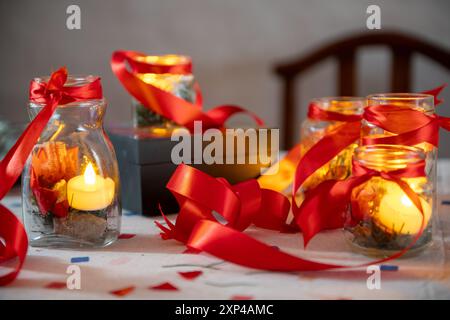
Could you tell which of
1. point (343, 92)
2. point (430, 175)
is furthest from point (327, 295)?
point (343, 92)

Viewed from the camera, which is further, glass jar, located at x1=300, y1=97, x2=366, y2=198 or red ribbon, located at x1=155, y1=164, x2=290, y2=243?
glass jar, located at x1=300, y1=97, x2=366, y2=198

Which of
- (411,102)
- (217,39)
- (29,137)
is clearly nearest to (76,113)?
(29,137)

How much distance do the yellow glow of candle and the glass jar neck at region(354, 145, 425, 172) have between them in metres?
0.02

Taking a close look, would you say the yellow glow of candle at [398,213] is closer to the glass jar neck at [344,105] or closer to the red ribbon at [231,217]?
the red ribbon at [231,217]

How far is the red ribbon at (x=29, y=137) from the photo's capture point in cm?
72

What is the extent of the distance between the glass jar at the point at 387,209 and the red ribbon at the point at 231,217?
0.01m

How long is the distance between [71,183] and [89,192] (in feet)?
0.08

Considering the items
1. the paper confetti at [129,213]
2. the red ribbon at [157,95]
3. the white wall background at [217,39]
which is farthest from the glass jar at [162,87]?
the white wall background at [217,39]

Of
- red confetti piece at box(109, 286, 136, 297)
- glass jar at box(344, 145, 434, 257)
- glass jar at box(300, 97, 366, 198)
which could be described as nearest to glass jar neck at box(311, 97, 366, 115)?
glass jar at box(300, 97, 366, 198)

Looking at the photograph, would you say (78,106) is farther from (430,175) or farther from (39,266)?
(430,175)

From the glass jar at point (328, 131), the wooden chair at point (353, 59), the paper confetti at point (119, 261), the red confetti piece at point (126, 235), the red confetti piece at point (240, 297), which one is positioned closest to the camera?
the red confetti piece at point (240, 297)

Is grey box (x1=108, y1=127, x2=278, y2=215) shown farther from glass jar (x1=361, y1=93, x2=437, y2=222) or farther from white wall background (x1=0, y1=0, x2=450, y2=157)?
white wall background (x1=0, y1=0, x2=450, y2=157)

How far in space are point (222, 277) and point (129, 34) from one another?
59.3 inches

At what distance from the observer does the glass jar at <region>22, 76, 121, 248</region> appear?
74 cm
